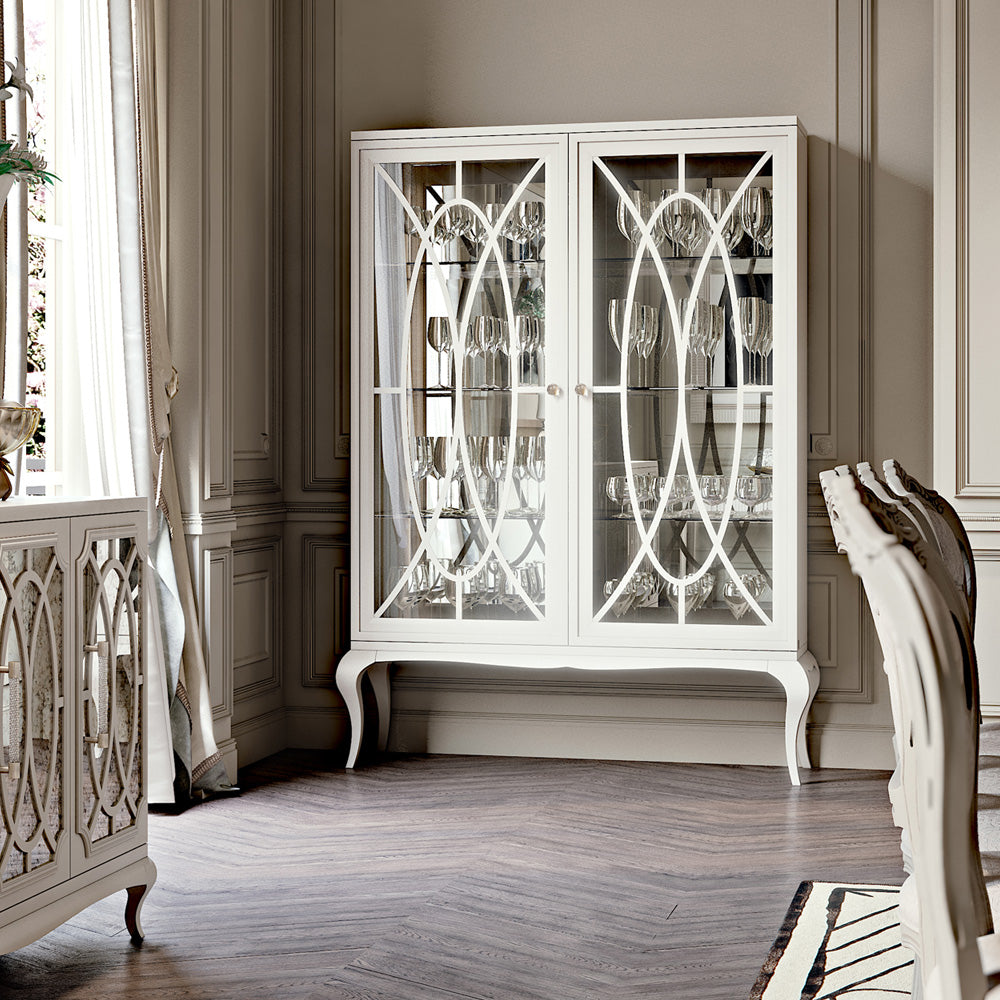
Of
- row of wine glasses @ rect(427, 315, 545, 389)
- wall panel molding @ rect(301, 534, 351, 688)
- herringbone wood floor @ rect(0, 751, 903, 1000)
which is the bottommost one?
herringbone wood floor @ rect(0, 751, 903, 1000)

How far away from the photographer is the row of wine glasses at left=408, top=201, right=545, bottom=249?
3.73m

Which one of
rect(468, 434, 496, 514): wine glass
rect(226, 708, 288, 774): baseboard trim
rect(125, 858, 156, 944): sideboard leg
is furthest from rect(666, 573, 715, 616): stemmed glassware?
rect(125, 858, 156, 944): sideboard leg

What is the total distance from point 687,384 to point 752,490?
347mm

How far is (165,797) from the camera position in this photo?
10.9 ft

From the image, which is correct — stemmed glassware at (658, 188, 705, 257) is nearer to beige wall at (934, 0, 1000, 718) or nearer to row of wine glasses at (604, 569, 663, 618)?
beige wall at (934, 0, 1000, 718)

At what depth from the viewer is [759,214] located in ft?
11.9

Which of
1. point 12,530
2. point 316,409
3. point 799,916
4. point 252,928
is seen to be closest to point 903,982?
point 799,916

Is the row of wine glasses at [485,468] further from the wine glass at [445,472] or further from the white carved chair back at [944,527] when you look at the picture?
the white carved chair back at [944,527]

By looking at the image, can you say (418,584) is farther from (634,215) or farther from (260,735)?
(634,215)

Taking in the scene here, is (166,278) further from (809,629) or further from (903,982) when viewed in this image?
(903,982)

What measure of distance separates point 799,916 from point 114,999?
1286 mm

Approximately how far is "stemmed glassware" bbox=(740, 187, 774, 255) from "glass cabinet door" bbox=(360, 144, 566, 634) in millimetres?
517

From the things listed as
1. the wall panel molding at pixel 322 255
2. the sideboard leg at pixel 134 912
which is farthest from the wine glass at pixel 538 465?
the sideboard leg at pixel 134 912

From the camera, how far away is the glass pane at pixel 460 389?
3.73 m
